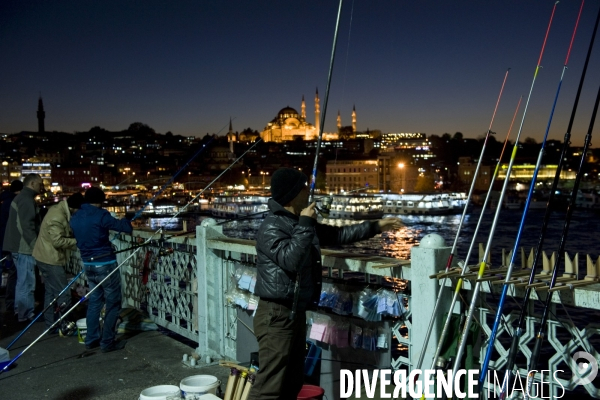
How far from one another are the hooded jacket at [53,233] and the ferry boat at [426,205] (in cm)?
7754

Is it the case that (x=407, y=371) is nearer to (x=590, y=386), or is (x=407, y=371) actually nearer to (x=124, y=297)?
(x=590, y=386)

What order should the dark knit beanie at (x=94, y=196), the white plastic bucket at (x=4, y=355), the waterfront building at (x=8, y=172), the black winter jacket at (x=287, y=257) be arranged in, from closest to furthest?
1. the black winter jacket at (x=287, y=257)
2. the white plastic bucket at (x=4, y=355)
3. the dark knit beanie at (x=94, y=196)
4. the waterfront building at (x=8, y=172)

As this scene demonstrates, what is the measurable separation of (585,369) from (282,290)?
4.58 feet

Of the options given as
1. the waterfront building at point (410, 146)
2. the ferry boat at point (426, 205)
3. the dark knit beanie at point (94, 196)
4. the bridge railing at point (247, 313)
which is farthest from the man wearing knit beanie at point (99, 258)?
the waterfront building at point (410, 146)

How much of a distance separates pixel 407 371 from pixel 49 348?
3597mm

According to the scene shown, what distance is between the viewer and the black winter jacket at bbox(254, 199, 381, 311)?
2711 millimetres

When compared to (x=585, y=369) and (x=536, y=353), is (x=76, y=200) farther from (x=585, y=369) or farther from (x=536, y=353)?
(x=585, y=369)

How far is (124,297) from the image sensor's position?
648 cm

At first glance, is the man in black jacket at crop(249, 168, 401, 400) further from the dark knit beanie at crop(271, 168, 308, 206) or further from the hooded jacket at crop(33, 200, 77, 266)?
the hooded jacket at crop(33, 200, 77, 266)

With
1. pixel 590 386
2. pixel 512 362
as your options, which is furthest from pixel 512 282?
pixel 590 386

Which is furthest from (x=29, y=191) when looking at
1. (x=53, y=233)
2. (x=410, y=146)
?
(x=410, y=146)

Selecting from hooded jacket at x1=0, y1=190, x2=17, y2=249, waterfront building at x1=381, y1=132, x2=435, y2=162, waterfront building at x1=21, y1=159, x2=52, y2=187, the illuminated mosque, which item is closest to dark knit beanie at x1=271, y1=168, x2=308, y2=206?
hooded jacket at x1=0, y1=190, x2=17, y2=249

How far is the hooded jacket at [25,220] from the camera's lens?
622 centimetres

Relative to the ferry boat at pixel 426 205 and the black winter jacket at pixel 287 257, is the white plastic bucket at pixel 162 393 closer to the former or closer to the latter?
the black winter jacket at pixel 287 257
